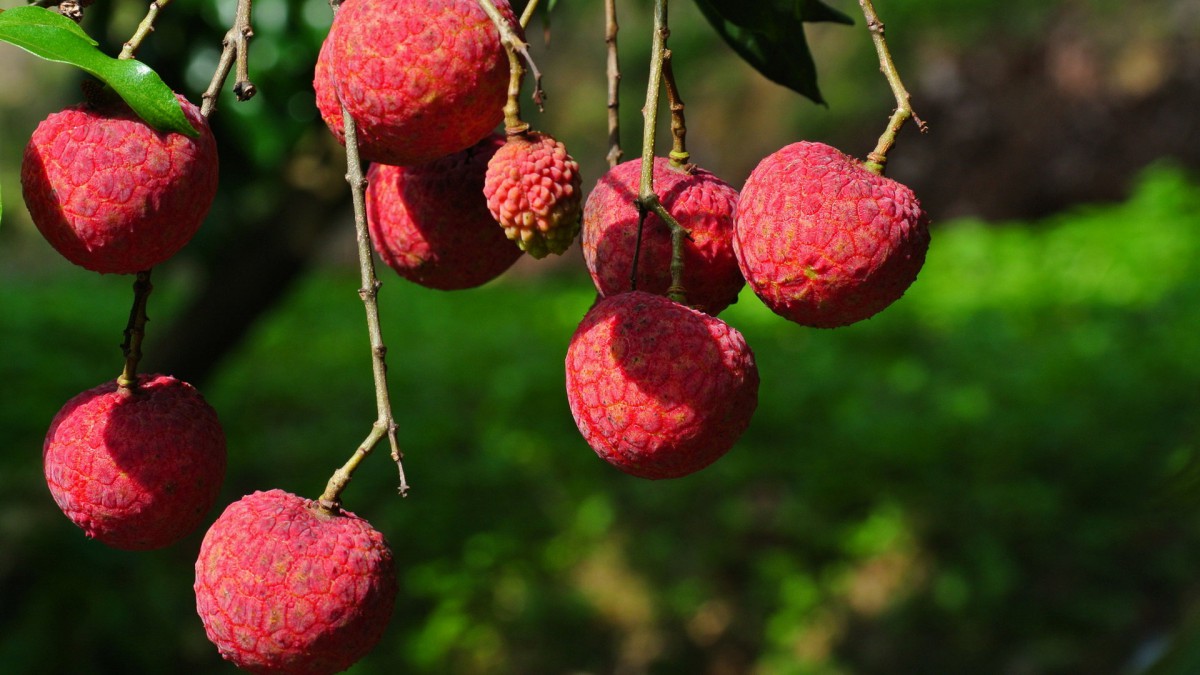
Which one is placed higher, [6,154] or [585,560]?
[585,560]

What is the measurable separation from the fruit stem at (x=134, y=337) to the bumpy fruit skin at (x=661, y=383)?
32 cm

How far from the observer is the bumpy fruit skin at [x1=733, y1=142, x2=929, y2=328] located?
32.4 inches

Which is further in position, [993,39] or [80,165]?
[993,39]

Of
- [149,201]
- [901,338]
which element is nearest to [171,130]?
[149,201]

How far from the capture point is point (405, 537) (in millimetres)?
4328

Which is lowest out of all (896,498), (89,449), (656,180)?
(896,498)

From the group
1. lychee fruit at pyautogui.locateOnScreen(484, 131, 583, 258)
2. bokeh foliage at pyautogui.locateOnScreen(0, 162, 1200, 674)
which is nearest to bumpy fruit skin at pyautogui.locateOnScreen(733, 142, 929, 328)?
lychee fruit at pyautogui.locateOnScreen(484, 131, 583, 258)

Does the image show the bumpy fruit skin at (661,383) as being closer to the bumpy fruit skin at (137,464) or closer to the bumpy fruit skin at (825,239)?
the bumpy fruit skin at (825,239)

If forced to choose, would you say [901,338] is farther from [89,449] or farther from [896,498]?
[89,449]

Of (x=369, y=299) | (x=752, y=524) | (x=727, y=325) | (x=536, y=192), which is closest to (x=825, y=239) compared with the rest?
(x=727, y=325)

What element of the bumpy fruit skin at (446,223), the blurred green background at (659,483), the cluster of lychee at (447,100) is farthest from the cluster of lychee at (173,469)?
the blurred green background at (659,483)

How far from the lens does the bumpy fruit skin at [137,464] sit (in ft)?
2.97

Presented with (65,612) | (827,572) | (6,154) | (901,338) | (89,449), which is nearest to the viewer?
(89,449)

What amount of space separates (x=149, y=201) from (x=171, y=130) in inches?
1.8
